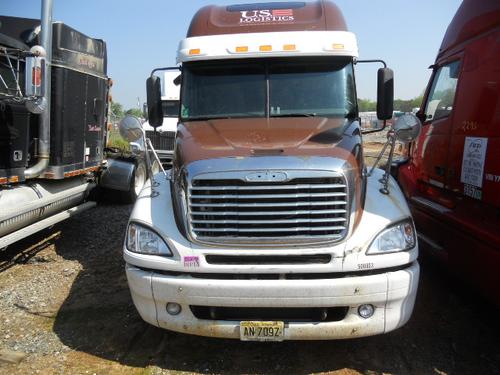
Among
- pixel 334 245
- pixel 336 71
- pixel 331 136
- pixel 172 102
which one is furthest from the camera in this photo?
pixel 172 102

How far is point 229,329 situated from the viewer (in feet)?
10.4

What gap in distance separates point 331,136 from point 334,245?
107 cm

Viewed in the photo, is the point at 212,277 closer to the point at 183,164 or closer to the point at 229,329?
the point at 229,329

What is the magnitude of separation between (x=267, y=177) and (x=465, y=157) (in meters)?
2.21

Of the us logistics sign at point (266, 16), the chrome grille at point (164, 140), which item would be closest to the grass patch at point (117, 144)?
the chrome grille at point (164, 140)

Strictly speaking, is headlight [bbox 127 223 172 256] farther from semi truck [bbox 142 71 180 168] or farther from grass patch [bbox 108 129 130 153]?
semi truck [bbox 142 71 180 168]

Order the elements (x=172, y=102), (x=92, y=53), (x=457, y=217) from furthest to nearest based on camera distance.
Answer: (x=172, y=102), (x=92, y=53), (x=457, y=217)

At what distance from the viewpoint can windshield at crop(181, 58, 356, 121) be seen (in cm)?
454

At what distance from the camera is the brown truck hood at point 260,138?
137 inches

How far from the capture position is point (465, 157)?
4281 millimetres

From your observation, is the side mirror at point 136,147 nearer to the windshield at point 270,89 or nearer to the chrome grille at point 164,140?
the windshield at point 270,89

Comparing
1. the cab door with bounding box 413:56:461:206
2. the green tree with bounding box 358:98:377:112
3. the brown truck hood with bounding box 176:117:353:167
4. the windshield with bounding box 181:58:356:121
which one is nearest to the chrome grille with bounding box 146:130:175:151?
the green tree with bounding box 358:98:377:112

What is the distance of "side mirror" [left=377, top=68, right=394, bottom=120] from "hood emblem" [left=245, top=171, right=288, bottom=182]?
2.22 meters

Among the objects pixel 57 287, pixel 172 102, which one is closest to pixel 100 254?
pixel 57 287
